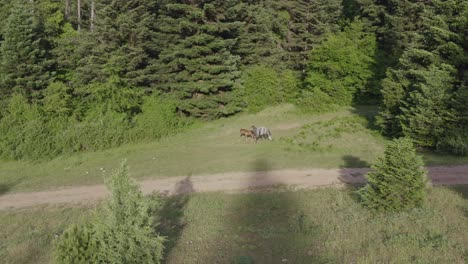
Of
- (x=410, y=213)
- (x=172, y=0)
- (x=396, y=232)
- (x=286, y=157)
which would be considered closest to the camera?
(x=396, y=232)

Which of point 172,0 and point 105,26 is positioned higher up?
point 172,0

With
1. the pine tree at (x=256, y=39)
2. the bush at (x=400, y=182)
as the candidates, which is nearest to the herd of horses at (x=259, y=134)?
the bush at (x=400, y=182)

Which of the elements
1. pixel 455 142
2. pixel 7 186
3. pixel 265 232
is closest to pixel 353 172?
pixel 455 142

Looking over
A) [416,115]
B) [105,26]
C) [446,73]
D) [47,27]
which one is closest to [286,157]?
[416,115]

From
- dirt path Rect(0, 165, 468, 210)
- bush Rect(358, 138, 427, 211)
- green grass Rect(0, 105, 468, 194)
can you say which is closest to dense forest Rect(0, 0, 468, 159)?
green grass Rect(0, 105, 468, 194)

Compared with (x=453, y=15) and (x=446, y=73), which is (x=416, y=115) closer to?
(x=446, y=73)

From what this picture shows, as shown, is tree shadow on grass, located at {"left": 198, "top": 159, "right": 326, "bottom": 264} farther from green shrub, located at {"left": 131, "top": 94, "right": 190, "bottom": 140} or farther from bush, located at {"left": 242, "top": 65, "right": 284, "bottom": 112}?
bush, located at {"left": 242, "top": 65, "right": 284, "bottom": 112}

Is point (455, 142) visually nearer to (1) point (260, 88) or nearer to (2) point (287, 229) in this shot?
(2) point (287, 229)
